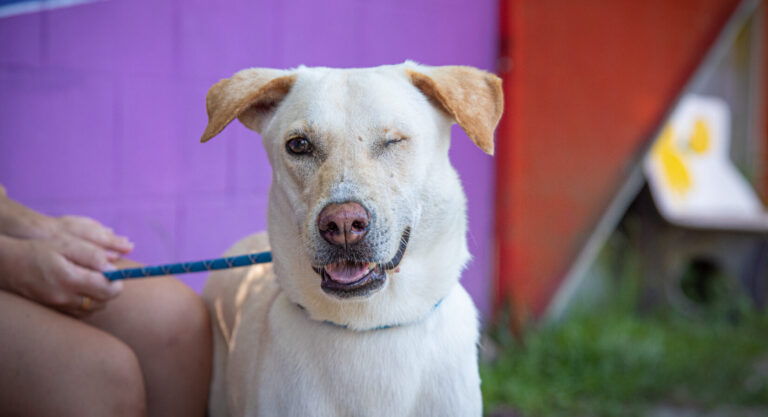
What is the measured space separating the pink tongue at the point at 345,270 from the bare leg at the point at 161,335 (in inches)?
24.7

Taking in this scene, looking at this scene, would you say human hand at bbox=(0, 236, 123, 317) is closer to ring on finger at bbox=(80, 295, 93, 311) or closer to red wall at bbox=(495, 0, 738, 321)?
ring on finger at bbox=(80, 295, 93, 311)

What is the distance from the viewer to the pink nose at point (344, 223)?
56.1 inches

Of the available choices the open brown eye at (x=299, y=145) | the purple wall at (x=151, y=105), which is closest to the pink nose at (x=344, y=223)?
the open brown eye at (x=299, y=145)

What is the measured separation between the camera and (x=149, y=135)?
2.59 meters

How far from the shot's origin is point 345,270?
4.98 ft

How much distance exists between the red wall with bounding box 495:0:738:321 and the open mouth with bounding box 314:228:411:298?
264 cm

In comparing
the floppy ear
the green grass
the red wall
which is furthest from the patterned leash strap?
the red wall

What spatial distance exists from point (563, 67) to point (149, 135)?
2.62m

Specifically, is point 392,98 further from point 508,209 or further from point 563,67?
point 563,67

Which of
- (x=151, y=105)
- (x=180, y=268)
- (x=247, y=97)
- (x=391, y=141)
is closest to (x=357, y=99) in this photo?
(x=391, y=141)

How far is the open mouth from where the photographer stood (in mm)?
1499

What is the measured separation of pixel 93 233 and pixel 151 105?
0.87m

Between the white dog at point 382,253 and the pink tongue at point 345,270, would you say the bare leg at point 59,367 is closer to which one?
the white dog at point 382,253

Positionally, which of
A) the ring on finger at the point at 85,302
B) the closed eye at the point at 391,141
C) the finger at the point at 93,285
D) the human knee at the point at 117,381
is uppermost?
the closed eye at the point at 391,141
